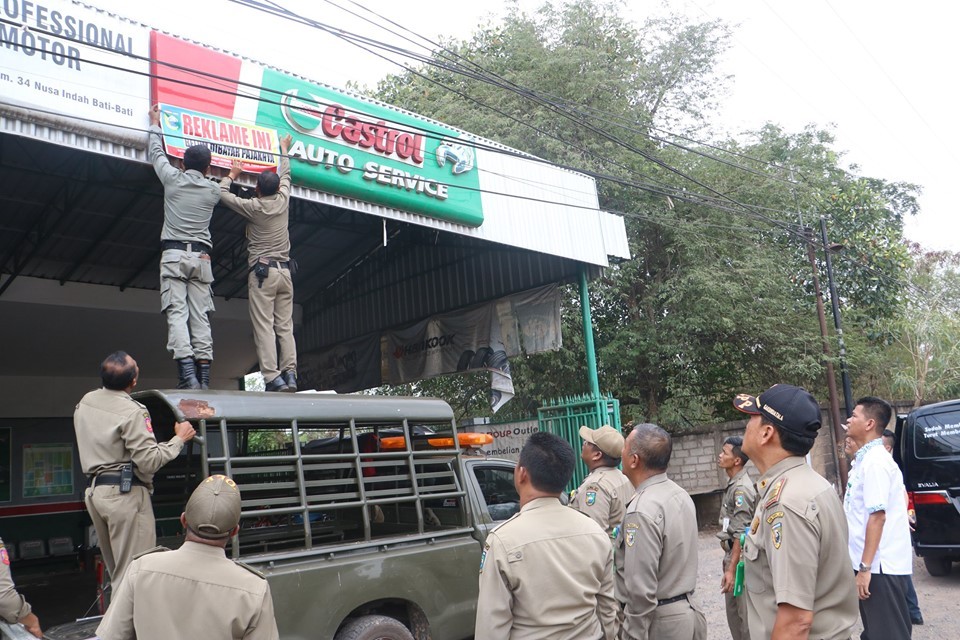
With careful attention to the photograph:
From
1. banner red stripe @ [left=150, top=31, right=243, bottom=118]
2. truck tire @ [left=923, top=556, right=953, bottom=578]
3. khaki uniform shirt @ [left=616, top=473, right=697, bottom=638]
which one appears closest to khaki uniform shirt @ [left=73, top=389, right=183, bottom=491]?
khaki uniform shirt @ [left=616, top=473, right=697, bottom=638]

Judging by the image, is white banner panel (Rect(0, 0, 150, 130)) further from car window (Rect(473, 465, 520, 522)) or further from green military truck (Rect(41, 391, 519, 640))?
car window (Rect(473, 465, 520, 522))

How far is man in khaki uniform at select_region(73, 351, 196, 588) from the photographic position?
14.5 feet

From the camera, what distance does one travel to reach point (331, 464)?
5.18 m

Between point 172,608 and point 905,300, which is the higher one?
point 905,300

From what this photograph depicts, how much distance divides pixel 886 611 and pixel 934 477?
4.48 meters

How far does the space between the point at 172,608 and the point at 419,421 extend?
3089mm

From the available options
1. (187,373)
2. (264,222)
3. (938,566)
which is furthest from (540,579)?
(938,566)

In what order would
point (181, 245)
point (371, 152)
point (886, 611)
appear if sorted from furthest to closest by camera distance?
point (371, 152), point (181, 245), point (886, 611)

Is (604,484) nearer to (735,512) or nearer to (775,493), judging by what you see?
(735,512)

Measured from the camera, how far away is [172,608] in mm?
2588

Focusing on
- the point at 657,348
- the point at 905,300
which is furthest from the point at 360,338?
the point at 905,300

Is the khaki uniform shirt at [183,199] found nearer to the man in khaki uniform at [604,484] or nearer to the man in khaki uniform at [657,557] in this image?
the man in khaki uniform at [604,484]

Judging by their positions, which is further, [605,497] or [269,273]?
[269,273]

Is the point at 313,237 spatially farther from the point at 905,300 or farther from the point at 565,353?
the point at 905,300
